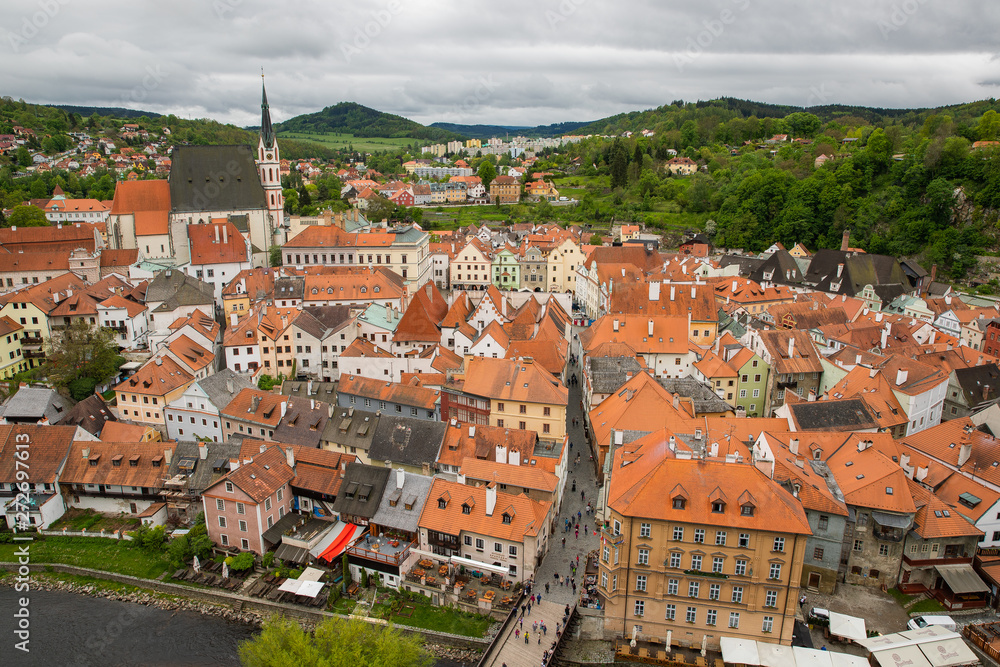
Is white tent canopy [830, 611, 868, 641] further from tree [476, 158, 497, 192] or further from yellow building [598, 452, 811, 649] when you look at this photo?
tree [476, 158, 497, 192]

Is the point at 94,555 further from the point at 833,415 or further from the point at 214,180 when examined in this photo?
the point at 214,180

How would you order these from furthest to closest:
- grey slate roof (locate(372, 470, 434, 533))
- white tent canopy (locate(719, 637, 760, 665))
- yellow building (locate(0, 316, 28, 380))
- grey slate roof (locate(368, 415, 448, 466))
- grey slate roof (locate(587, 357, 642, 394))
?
yellow building (locate(0, 316, 28, 380)), grey slate roof (locate(587, 357, 642, 394)), grey slate roof (locate(368, 415, 448, 466)), grey slate roof (locate(372, 470, 434, 533)), white tent canopy (locate(719, 637, 760, 665))

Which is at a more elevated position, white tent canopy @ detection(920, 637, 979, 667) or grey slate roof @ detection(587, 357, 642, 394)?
grey slate roof @ detection(587, 357, 642, 394)

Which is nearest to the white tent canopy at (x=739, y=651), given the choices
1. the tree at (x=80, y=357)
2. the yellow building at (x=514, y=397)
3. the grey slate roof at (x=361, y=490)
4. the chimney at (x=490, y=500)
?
the chimney at (x=490, y=500)

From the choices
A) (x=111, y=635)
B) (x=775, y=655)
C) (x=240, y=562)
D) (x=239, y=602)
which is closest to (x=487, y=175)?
(x=240, y=562)

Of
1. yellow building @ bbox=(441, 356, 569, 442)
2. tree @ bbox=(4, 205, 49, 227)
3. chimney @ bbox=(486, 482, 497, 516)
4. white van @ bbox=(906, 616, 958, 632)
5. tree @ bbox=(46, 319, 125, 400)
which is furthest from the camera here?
tree @ bbox=(4, 205, 49, 227)

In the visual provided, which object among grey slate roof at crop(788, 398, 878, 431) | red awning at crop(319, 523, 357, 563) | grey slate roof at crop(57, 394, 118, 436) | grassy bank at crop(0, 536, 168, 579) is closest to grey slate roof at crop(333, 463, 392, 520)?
red awning at crop(319, 523, 357, 563)
